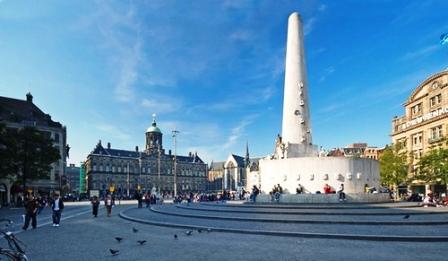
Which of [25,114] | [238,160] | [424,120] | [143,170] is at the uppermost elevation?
[25,114]

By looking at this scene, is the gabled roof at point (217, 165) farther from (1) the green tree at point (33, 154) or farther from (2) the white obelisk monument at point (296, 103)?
(2) the white obelisk monument at point (296, 103)

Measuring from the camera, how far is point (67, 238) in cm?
1457

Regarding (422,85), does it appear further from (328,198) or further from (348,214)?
(348,214)

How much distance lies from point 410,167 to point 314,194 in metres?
39.9

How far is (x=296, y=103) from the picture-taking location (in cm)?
2864

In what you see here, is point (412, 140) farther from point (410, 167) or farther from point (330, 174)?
point (330, 174)

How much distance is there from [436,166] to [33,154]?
1828 inches

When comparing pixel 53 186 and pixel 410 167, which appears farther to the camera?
pixel 53 186

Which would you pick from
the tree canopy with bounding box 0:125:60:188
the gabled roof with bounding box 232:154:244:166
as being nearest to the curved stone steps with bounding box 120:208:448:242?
the tree canopy with bounding box 0:125:60:188

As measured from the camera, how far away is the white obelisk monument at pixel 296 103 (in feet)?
93.2

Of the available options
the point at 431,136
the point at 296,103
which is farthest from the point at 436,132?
the point at 296,103

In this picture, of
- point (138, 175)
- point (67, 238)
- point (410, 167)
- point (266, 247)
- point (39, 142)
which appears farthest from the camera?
point (138, 175)

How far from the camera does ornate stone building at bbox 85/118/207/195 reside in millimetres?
129500

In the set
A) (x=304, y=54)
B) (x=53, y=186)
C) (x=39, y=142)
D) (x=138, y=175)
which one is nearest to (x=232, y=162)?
(x=138, y=175)
